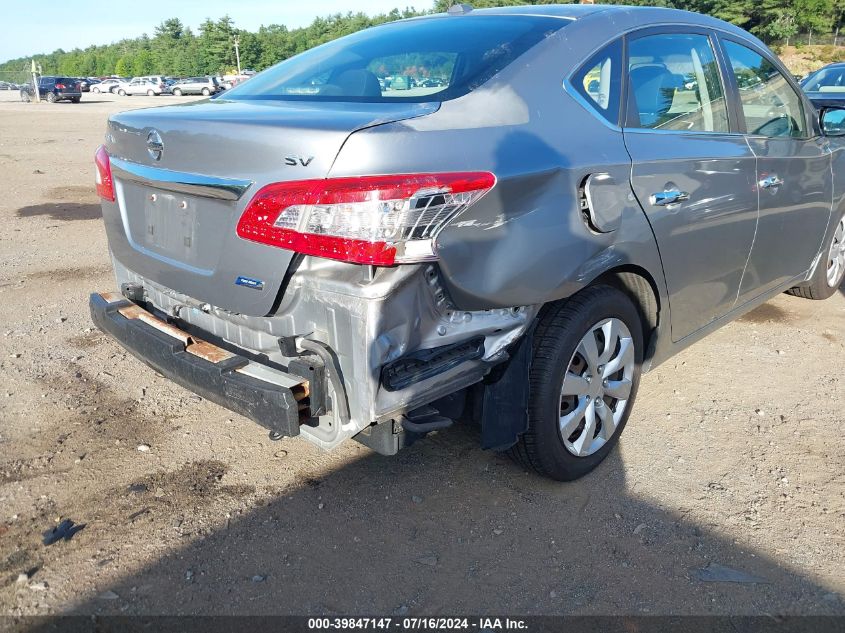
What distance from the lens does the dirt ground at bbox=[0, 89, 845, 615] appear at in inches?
96.4

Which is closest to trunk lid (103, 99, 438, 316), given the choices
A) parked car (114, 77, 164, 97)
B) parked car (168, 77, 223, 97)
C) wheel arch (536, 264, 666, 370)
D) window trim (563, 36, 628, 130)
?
window trim (563, 36, 628, 130)

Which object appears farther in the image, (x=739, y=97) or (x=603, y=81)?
(x=739, y=97)

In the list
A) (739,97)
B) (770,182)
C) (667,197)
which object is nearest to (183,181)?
(667,197)

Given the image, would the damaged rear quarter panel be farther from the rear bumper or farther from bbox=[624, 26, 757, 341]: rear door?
the rear bumper

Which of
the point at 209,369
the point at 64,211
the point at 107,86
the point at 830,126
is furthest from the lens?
the point at 107,86

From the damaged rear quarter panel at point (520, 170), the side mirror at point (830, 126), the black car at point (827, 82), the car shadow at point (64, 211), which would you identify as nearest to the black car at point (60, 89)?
the car shadow at point (64, 211)

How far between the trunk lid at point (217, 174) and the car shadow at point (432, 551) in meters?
0.91

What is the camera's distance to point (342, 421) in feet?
7.54

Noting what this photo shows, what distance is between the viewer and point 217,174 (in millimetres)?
2414

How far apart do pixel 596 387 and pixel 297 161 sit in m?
1.60

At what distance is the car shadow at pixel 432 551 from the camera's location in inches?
94.9

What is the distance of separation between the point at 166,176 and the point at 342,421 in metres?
1.13

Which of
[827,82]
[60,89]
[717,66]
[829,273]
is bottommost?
[829,273]

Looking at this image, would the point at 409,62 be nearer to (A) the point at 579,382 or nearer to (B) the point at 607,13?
(B) the point at 607,13
